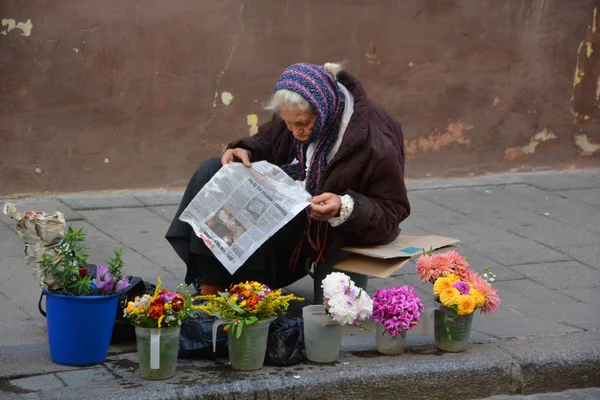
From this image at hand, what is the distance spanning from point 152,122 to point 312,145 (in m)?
2.16

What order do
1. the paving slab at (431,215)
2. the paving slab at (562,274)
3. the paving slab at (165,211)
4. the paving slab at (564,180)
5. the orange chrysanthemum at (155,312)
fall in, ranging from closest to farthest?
the orange chrysanthemum at (155,312) < the paving slab at (562,274) < the paving slab at (165,211) < the paving slab at (431,215) < the paving slab at (564,180)

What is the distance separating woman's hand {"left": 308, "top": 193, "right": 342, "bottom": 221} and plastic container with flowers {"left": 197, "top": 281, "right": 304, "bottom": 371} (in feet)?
1.32

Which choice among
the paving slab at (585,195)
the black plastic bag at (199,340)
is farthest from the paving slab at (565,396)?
the paving slab at (585,195)

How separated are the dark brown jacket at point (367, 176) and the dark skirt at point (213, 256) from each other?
0.19 m

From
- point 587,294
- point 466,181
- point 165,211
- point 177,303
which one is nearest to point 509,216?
point 466,181

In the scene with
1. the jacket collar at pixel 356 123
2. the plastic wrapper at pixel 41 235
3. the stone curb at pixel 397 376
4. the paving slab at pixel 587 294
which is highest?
the jacket collar at pixel 356 123

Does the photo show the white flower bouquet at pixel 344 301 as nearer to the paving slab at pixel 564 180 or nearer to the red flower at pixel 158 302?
Answer: the red flower at pixel 158 302

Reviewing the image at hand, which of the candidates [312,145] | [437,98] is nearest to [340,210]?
[312,145]

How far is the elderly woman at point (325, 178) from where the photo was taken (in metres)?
4.12

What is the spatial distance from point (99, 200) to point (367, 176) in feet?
7.97

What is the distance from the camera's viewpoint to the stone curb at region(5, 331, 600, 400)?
3625 millimetres

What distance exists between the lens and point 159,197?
6.29 meters

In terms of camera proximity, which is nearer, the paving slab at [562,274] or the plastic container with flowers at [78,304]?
the plastic container with flowers at [78,304]

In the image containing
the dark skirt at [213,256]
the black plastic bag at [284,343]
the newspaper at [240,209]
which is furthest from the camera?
the dark skirt at [213,256]
